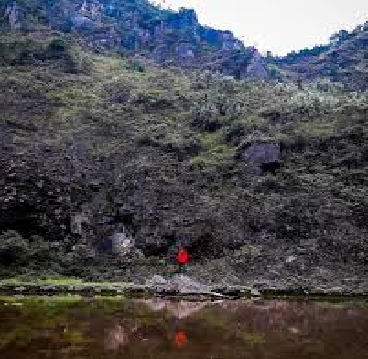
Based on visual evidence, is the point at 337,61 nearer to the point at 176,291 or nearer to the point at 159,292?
the point at 176,291

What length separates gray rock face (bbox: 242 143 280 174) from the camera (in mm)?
46406

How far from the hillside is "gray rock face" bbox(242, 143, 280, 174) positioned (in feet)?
0.27

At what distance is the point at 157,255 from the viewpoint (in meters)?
38.4

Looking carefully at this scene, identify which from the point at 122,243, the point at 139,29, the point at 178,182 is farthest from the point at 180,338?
the point at 139,29

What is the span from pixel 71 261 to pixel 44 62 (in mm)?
35538

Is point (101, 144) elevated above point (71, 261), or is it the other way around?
point (101, 144)

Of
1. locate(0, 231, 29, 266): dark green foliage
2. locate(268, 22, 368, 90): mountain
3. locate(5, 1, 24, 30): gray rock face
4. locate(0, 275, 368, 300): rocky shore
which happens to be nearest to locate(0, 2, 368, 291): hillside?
locate(0, 231, 29, 266): dark green foliage

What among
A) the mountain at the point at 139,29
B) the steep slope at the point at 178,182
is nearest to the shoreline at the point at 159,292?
the steep slope at the point at 178,182

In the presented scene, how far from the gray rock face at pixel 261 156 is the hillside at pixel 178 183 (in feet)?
0.27

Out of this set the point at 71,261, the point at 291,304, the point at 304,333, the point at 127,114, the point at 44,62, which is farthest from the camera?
the point at 44,62

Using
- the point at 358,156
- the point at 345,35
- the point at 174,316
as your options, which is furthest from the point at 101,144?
the point at 345,35

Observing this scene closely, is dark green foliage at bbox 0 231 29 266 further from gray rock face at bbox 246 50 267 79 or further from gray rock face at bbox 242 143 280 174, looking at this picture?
gray rock face at bbox 246 50 267 79

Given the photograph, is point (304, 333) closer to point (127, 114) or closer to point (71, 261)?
point (71, 261)

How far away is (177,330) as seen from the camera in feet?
59.8
